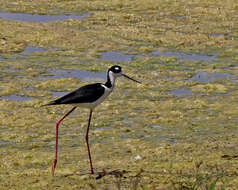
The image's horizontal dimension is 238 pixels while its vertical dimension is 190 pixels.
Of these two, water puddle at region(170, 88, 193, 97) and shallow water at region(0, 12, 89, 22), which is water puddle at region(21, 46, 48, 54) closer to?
shallow water at region(0, 12, 89, 22)

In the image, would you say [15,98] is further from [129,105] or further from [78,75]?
[129,105]

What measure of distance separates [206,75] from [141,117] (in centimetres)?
217

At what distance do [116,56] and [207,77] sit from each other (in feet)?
6.29

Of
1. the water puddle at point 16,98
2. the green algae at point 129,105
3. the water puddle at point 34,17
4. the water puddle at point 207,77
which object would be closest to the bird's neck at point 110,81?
the green algae at point 129,105

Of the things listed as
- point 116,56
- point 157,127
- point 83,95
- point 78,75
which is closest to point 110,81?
point 83,95

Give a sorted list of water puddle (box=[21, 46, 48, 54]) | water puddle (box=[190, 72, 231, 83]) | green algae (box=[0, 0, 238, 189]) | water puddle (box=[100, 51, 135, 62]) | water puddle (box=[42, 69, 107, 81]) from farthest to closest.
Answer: water puddle (box=[21, 46, 48, 54]) → water puddle (box=[100, 51, 135, 62]) → water puddle (box=[42, 69, 107, 81]) → water puddle (box=[190, 72, 231, 83]) → green algae (box=[0, 0, 238, 189])

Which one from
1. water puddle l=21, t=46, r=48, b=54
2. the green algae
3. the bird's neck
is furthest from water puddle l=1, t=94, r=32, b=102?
the bird's neck

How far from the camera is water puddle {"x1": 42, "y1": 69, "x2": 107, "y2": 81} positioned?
9361mm

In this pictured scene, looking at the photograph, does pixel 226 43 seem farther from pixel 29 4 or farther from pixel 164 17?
pixel 29 4

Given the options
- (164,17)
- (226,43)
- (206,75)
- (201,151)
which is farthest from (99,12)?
(201,151)

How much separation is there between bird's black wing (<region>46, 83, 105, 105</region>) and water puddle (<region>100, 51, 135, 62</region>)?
427 cm

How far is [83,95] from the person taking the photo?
5922mm

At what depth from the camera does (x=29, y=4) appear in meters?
14.2

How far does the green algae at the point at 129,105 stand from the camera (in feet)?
19.7
